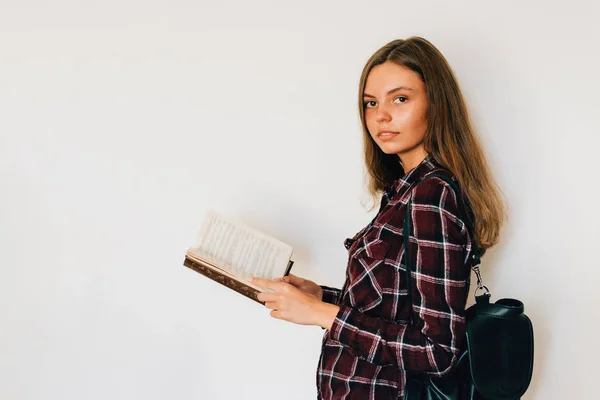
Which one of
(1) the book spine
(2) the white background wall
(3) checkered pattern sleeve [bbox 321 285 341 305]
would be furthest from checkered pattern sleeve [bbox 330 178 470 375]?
(2) the white background wall

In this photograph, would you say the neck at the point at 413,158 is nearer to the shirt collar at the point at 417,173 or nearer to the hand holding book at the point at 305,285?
the shirt collar at the point at 417,173

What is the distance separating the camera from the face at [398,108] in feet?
3.54

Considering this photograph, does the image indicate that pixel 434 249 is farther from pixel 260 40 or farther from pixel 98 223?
pixel 98 223

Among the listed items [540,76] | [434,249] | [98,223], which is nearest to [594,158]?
[540,76]

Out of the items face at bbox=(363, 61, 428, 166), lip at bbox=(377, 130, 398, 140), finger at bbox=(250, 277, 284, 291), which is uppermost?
face at bbox=(363, 61, 428, 166)

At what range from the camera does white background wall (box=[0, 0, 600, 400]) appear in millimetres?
1395

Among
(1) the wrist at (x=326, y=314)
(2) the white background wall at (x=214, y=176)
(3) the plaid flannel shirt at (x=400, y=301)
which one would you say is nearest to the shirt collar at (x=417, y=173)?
(3) the plaid flannel shirt at (x=400, y=301)

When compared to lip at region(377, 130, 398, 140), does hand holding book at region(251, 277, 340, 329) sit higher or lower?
lower

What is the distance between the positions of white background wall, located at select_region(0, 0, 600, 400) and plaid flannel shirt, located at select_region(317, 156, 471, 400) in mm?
452

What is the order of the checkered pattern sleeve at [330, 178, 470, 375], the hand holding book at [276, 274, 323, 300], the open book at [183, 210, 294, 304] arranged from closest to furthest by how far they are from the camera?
the checkered pattern sleeve at [330, 178, 470, 375] → the open book at [183, 210, 294, 304] → the hand holding book at [276, 274, 323, 300]

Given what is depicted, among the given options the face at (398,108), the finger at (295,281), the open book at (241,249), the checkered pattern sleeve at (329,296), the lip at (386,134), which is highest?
the face at (398,108)

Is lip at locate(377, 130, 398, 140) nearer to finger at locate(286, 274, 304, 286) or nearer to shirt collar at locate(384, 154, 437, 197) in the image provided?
shirt collar at locate(384, 154, 437, 197)

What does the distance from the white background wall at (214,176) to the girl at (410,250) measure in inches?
14.2

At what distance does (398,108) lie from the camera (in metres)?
1.09
